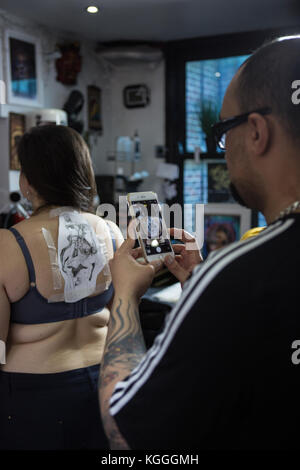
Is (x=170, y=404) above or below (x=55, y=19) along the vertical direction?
below

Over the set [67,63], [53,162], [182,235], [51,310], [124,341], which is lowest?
[51,310]

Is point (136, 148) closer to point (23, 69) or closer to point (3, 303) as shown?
point (23, 69)

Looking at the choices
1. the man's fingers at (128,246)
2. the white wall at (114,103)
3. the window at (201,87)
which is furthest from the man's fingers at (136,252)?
the window at (201,87)

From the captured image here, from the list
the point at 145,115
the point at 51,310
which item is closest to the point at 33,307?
the point at 51,310

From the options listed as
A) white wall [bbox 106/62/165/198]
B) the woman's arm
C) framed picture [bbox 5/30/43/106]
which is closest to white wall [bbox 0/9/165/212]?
white wall [bbox 106/62/165/198]

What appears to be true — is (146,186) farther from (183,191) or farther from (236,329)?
(236,329)

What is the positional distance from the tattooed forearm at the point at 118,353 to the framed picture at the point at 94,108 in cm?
336

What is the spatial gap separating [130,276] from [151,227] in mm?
265

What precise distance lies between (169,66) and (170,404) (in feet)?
12.2

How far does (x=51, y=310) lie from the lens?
124cm

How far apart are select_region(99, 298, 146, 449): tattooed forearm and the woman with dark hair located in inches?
19.7
